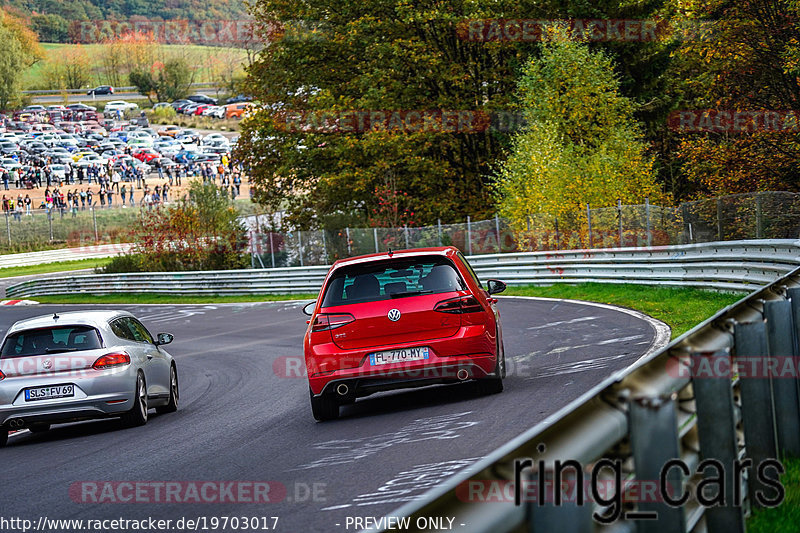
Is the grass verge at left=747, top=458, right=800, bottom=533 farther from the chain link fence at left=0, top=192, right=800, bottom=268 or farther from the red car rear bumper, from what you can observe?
the chain link fence at left=0, top=192, right=800, bottom=268

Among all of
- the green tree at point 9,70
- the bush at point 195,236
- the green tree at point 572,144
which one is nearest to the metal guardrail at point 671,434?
the green tree at point 572,144

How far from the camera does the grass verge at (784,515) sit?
4.50 m

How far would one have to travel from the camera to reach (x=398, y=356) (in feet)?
34.6

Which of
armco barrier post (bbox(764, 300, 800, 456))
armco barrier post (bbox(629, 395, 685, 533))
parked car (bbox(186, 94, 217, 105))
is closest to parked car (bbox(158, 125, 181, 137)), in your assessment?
parked car (bbox(186, 94, 217, 105))

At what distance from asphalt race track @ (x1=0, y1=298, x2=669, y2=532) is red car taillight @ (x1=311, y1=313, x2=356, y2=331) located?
37.8 inches

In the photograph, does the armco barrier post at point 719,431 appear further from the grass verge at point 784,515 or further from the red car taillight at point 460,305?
the red car taillight at point 460,305

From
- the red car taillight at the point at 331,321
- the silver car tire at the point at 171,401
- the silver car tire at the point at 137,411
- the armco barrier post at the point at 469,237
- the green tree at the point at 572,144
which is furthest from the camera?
the green tree at the point at 572,144

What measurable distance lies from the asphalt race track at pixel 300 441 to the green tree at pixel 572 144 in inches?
732

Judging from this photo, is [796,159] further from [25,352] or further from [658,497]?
[658,497]

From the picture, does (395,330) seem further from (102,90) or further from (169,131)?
(102,90)

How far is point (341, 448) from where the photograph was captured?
8.97m

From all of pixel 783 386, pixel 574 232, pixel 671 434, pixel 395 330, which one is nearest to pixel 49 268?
pixel 574 232

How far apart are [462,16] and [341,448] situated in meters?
40.9

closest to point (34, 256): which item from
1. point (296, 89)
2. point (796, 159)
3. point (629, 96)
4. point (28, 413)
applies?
point (296, 89)
